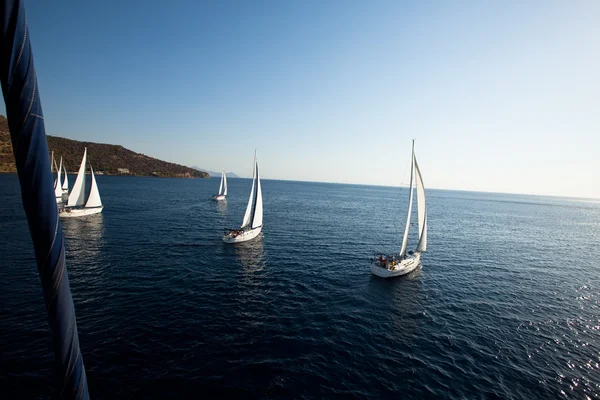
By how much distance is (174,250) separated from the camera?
39688 mm

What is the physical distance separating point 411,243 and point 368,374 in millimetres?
40732

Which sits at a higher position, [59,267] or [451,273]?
[59,267]

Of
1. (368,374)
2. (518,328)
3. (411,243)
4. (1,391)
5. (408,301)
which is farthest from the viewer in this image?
(411,243)

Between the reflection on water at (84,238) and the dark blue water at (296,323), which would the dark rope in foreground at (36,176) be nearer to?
the dark blue water at (296,323)

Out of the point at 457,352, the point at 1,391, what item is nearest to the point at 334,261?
the point at 457,352

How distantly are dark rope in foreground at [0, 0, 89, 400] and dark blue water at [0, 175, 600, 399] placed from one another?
13.9 m

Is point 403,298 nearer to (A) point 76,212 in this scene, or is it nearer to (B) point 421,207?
(B) point 421,207

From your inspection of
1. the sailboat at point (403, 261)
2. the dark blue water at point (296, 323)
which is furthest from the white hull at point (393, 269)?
the dark blue water at point (296, 323)

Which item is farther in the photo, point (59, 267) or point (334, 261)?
point (334, 261)

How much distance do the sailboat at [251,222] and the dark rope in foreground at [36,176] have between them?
1598 inches

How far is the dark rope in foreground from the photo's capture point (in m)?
3.27

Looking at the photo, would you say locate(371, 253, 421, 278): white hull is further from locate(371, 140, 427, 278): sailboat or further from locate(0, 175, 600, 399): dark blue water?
locate(0, 175, 600, 399): dark blue water

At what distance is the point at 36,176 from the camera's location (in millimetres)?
3777

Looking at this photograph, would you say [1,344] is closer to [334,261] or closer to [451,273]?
[334,261]
